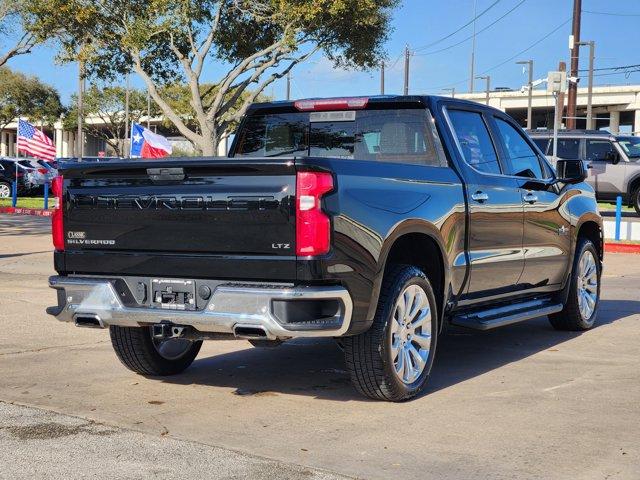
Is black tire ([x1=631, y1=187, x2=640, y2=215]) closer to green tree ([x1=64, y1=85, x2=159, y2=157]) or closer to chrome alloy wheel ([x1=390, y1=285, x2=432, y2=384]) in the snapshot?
chrome alloy wheel ([x1=390, y1=285, x2=432, y2=384])

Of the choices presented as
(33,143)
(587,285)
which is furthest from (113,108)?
(587,285)

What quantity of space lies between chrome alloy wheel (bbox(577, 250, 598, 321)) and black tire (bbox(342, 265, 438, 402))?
326 centimetres

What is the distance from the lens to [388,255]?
6.10 metres

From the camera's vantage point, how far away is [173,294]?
579cm

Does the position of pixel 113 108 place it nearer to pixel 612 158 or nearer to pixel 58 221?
pixel 612 158

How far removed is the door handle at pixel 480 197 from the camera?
699 cm

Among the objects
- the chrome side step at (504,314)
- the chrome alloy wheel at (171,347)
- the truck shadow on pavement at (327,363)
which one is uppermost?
the chrome side step at (504,314)

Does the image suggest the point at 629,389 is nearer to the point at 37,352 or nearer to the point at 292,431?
the point at 292,431

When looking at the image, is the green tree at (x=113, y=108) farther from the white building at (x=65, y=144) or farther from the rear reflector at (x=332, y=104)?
the rear reflector at (x=332, y=104)

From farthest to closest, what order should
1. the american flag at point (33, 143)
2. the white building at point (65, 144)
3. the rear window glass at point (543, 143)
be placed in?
the white building at point (65, 144)
the american flag at point (33, 143)
the rear window glass at point (543, 143)

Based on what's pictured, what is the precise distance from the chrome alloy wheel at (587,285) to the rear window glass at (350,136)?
2.61 metres

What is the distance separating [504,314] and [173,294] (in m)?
2.72

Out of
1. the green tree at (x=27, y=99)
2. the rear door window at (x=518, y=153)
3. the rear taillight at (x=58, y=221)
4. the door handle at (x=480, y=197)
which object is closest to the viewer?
the rear taillight at (x=58, y=221)

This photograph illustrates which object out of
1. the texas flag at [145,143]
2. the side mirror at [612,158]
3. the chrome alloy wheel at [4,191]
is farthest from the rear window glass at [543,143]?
the chrome alloy wheel at [4,191]
